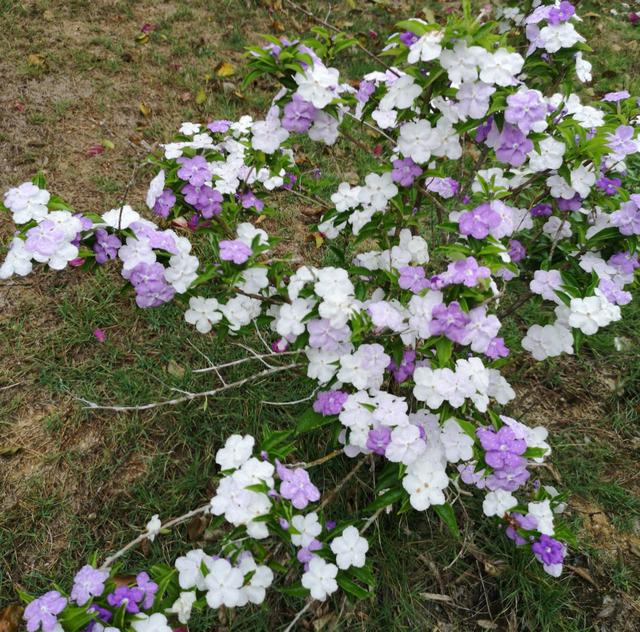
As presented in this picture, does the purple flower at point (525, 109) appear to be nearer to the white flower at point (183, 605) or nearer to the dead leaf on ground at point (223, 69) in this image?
the white flower at point (183, 605)

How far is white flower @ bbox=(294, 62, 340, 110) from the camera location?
4.63ft

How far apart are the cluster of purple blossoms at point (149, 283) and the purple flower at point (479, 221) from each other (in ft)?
2.63

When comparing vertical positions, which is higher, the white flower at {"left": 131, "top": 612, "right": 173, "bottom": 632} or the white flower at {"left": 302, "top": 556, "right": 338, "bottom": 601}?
the white flower at {"left": 131, "top": 612, "right": 173, "bottom": 632}

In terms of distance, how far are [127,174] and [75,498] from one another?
1972mm

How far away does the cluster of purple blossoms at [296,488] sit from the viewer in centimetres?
138

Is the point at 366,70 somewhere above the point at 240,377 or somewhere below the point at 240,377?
above

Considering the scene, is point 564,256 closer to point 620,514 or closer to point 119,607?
point 620,514

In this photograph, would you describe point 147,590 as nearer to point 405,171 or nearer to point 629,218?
point 405,171

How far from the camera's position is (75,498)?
86.4 inches

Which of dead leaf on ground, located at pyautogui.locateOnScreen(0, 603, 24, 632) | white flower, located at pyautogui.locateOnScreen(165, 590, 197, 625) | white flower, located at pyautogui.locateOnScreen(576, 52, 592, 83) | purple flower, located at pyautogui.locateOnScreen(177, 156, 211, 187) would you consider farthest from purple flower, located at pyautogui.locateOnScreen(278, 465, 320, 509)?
white flower, located at pyautogui.locateOnScreen(576, 52, 592, 83)

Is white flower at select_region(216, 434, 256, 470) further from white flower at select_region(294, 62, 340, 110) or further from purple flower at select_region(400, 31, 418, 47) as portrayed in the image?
purple flower at select_region(400, 31, 418, 47)

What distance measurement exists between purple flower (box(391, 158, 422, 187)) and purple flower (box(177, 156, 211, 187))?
530 millimetres

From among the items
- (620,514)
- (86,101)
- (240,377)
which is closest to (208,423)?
(240,377)

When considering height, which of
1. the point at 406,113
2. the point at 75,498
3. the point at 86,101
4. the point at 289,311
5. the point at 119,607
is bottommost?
the point at 75,498
